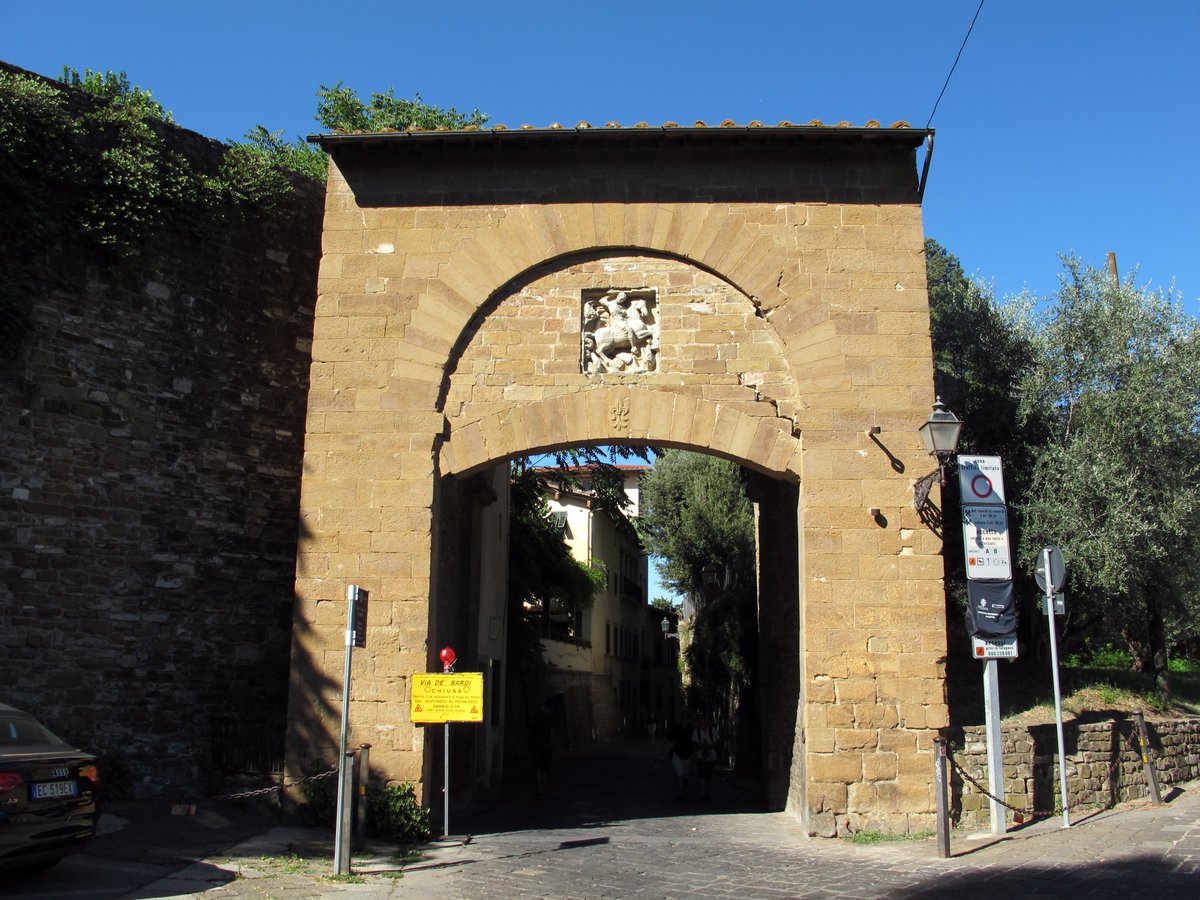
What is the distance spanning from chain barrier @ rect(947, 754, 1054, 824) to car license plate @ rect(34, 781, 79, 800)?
723 cm

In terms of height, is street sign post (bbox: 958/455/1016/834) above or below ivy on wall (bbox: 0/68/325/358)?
below

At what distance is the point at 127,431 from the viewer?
11258 millimetres

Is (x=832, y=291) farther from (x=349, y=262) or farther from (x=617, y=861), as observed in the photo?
(x=617, y=861)

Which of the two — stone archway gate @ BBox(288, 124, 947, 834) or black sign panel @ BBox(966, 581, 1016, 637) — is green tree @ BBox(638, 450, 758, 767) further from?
black sign panel @ BBox(966, 581, 1016, 637)

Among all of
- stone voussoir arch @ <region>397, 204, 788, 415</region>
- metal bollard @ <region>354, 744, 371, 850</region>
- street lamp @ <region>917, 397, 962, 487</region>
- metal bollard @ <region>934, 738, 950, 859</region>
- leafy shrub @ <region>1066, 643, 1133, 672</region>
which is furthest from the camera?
leafy shrub @ <region>1066, 643, 1133, 672</region>

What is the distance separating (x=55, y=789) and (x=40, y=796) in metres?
0.15

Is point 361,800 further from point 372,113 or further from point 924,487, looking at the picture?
point 372,113

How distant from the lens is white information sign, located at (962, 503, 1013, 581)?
983 centimetres

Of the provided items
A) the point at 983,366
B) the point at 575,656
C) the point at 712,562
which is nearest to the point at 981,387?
the point at 983,366

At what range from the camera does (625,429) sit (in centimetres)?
1051

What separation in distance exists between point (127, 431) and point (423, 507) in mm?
3657

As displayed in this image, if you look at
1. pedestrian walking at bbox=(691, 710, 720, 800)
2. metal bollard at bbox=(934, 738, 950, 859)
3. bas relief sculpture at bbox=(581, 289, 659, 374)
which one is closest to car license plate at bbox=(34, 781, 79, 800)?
bas relief sculpture at bbox=(581, 289, 659, 374)

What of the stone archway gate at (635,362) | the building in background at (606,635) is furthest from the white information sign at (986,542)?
the building in background at (606,635)

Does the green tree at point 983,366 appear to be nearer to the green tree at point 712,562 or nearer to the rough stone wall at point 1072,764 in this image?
the rough stone wall at point 1072,764
